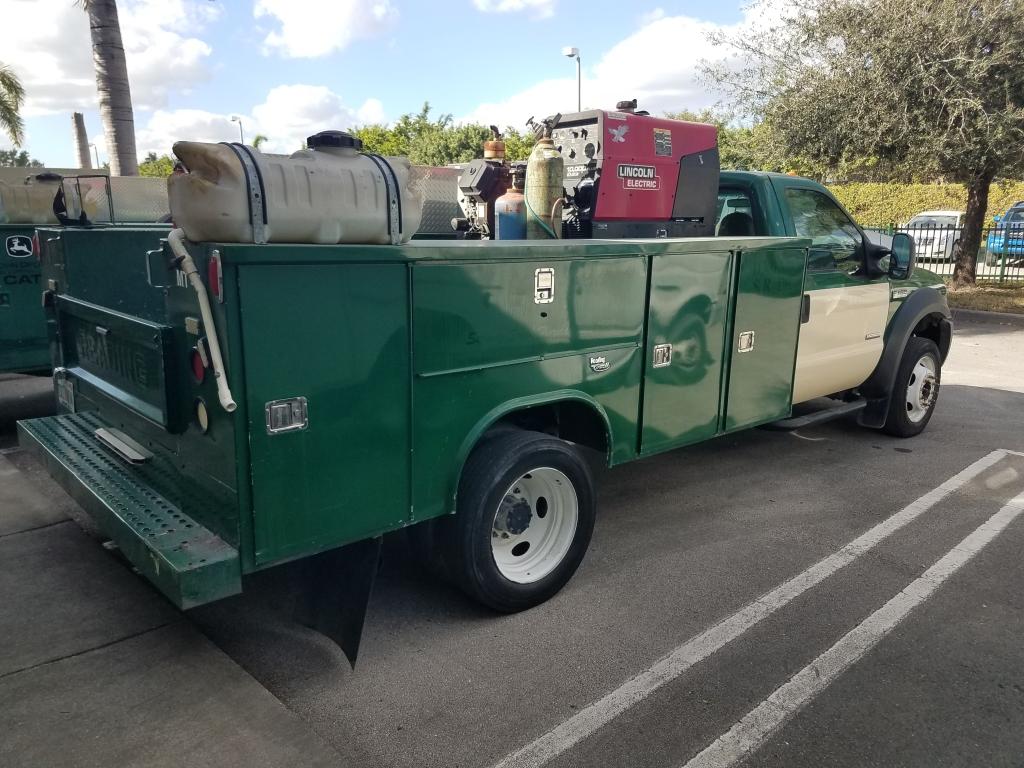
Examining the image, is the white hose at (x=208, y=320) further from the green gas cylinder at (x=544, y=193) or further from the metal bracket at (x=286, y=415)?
the green gas cylinder at (x=544, y=193)

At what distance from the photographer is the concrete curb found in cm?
1370

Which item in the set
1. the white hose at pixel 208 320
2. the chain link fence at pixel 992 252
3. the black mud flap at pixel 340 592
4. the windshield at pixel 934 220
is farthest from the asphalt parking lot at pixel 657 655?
the windshield at pixel 934 220

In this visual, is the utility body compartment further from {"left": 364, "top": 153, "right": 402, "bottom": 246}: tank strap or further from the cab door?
the cab door

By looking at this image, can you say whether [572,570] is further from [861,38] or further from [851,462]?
[861,38]

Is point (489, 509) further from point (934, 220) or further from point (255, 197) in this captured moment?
point (934, 220)

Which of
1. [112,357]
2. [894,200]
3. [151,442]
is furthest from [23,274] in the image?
[894,200]

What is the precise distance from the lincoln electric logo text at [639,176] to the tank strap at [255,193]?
8.98ft

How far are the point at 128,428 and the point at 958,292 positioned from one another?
1648 centimetres

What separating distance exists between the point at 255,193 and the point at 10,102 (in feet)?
81.9

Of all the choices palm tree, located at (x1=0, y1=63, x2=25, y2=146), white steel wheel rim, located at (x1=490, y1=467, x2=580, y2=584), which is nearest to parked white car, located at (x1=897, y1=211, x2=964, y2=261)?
white steel wheel rim, located at (x1=490, y1=467, x2=580, y2=584)

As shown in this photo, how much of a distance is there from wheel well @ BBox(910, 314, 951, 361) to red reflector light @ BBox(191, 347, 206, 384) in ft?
19.3

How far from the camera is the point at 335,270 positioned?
9.46ft

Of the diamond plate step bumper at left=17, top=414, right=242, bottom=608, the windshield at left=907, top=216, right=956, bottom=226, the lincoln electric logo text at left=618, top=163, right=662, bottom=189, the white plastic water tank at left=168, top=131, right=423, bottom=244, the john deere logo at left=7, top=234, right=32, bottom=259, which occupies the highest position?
the lincoln electric logo text at left=618, top=163, right=662, bottom=189

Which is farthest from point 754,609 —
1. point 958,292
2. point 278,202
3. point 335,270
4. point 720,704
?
point 958,292
